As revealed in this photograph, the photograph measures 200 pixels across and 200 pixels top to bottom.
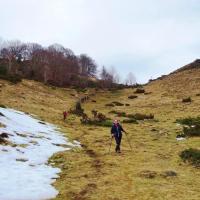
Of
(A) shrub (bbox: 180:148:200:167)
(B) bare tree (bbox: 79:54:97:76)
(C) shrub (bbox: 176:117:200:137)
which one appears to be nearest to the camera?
(A) shrub (bbox: 180:148:200:167)

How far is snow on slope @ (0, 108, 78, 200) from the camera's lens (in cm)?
1897

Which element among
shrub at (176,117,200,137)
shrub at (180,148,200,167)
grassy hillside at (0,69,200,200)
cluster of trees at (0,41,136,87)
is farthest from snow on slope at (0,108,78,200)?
cluster of trees at (0,41,136,87)

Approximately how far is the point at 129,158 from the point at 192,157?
389 cm

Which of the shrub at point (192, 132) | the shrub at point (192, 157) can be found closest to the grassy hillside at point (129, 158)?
the shrub at point (192, 157)

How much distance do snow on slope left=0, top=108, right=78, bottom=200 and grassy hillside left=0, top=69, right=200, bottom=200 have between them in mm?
802

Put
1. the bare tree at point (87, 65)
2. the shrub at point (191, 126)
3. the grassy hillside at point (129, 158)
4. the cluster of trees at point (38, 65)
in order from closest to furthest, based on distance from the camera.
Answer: the grassy hillside at point (129, 158)
the shrub at point (191, 126)
the cluster of trees at point (38, 65)
the bare tree at point (87, 65)

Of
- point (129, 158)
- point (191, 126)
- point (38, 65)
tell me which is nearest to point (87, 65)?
point (38, 65)

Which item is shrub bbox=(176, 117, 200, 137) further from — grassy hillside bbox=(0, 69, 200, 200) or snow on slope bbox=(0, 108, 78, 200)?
snow on slope bbox=(0, 108, 78, 200)

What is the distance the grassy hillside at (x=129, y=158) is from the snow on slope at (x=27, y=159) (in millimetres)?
802

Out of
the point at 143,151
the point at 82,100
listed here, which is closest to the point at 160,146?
the point at 143,151

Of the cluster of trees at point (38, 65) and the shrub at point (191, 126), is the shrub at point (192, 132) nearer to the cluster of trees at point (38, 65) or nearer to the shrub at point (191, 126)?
the shrub at point (191, 126)

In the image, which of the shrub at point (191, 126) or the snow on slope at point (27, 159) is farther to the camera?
the shrub at point (191, 126)

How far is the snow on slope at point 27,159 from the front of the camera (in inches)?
747

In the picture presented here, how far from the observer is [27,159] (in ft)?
84.5
